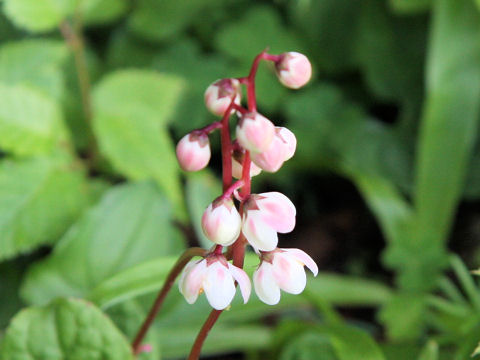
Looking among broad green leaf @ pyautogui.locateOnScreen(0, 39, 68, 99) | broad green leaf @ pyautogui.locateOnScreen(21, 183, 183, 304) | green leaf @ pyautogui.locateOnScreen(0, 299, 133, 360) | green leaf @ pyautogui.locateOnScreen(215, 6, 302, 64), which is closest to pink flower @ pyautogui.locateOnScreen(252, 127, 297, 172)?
green leaf @ pyautogui.locateOnScreen(0, 299, 133, 360)

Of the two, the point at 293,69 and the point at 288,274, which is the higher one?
the point at 293,69

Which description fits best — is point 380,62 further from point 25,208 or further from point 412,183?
point 25,208

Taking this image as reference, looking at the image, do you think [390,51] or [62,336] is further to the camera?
[390,51]

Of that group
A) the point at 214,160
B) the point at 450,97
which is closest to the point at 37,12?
the point at 214,160

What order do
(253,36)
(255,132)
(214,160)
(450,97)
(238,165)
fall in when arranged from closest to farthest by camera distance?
(255,132) < (238,165) < (450,97) < (253,36) < (214,160)

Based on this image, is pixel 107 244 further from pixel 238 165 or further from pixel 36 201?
pixel 238 165

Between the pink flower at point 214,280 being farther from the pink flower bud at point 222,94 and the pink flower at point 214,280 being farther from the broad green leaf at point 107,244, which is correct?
the broad green leaf at point 107,244
